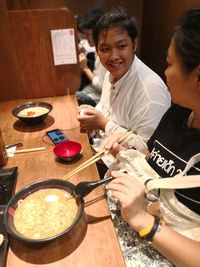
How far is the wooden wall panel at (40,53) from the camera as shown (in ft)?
5.98

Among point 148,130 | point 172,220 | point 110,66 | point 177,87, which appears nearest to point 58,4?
point 110,66

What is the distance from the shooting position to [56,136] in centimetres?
144

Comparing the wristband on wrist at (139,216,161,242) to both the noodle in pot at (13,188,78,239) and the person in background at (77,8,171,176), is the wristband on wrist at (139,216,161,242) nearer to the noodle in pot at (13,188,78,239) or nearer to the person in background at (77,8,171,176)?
the noodle in pot at (13,188,78,239)

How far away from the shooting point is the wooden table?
750 millimetres

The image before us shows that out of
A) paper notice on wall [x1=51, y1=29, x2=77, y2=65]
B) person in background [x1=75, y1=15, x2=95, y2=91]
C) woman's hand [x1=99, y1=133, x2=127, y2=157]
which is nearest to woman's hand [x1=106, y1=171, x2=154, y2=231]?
woman's hand [x1=99, y1=133, x2=127, y2=157]

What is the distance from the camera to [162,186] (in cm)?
80

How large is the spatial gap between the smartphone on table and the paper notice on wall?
0.77m

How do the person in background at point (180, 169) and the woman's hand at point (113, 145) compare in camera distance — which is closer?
the person in background at point (180, 169)

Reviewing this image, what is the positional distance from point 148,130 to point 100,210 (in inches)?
24.2

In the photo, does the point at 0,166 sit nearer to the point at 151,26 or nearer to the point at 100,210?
the point at 100,210

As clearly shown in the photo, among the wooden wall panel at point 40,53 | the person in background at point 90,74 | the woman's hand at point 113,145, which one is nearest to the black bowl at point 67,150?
the woman's hand at point 113,145

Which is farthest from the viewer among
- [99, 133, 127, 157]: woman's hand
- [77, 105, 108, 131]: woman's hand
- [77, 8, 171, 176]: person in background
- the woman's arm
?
[77, 105, 108, 131]: woman's hand

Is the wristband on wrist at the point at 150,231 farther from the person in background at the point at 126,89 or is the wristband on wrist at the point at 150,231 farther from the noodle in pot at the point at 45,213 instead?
the person in background at the point at 126,89

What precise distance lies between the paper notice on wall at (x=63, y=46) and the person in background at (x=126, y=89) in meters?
0.43
